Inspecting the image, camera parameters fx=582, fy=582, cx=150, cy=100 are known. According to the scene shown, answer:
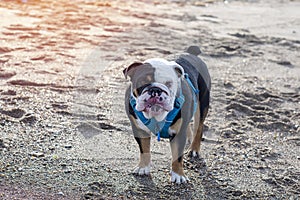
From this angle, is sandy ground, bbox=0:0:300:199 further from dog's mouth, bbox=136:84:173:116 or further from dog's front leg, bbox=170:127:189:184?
dog's mouth, bbox=136:84:173:116

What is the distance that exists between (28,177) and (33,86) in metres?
2.55

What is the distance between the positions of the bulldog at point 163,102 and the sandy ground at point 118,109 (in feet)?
0.72

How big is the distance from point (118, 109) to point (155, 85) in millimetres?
2218

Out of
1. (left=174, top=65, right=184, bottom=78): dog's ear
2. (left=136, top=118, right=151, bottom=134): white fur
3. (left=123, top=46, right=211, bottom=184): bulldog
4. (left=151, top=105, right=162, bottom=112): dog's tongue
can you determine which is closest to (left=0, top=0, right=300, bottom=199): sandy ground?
(left=123, top=46, right=211, bottom=184): bulldog

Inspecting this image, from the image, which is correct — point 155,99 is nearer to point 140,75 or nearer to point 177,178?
point 140,75

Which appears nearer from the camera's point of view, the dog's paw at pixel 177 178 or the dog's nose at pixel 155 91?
the dog's nose at pixel 155 91

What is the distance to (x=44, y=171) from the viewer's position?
459 cm

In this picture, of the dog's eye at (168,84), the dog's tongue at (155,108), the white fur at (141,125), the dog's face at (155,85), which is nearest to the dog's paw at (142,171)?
the white fur at (141,125)

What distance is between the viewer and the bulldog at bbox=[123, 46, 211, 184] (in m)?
4.14

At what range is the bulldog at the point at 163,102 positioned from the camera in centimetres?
414

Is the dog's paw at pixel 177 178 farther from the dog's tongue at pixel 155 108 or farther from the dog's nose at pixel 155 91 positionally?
the dog's nose at pixel 155 91

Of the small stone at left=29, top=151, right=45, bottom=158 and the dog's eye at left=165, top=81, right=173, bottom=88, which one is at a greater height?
the dog's eye at left=165, top=81, right=173, bottom=88

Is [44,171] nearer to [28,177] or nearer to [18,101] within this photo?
[28,177]

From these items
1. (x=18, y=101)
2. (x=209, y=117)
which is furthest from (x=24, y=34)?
(x=209, y=117)
